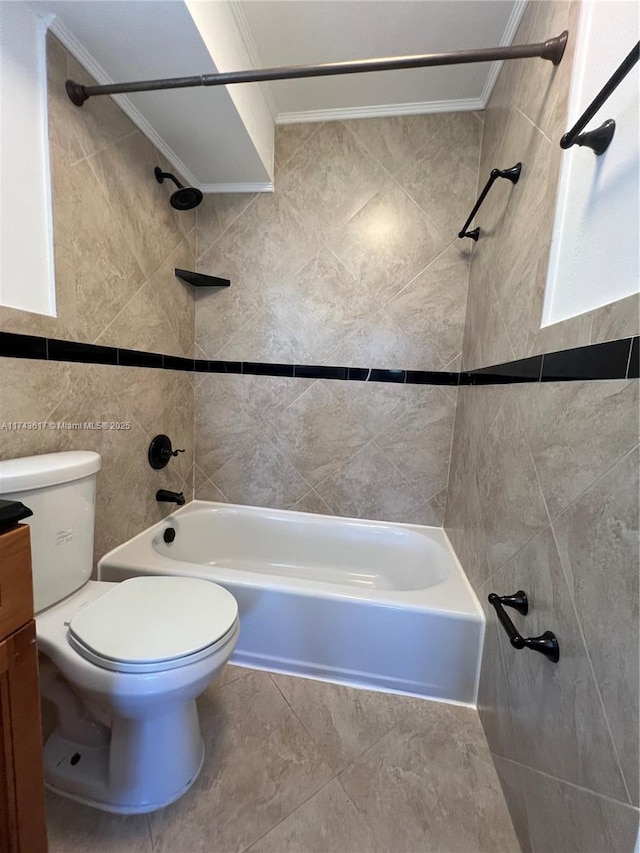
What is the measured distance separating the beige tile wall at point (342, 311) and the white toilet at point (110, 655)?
0.97 m

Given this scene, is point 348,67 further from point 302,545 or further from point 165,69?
point 302,545

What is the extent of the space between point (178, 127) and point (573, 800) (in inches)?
92.4

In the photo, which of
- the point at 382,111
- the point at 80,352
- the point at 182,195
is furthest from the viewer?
the point at 382,111

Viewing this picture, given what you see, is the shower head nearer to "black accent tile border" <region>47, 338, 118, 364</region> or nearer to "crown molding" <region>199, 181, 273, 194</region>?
"crown molding" <region>199, 181, 273, 194</region>

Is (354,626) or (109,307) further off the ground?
(109,307)

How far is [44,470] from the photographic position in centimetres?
94

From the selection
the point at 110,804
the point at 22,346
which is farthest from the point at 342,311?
the point at 110,804

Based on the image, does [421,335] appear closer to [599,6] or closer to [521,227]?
[521,227]

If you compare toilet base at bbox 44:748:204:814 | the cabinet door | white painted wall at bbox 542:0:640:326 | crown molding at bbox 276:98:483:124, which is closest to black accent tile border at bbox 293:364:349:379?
white painted wall at bbox 542:0:640:326

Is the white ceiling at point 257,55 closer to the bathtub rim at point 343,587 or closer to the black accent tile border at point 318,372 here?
the black accent tile border at point 318,372

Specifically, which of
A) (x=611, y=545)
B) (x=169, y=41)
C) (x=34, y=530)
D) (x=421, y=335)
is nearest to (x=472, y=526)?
(x=611, y=545)

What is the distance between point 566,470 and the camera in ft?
2.46

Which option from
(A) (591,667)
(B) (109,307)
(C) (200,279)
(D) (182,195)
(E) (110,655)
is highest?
(D) (182,195)

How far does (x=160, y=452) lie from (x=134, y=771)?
1.16 m
